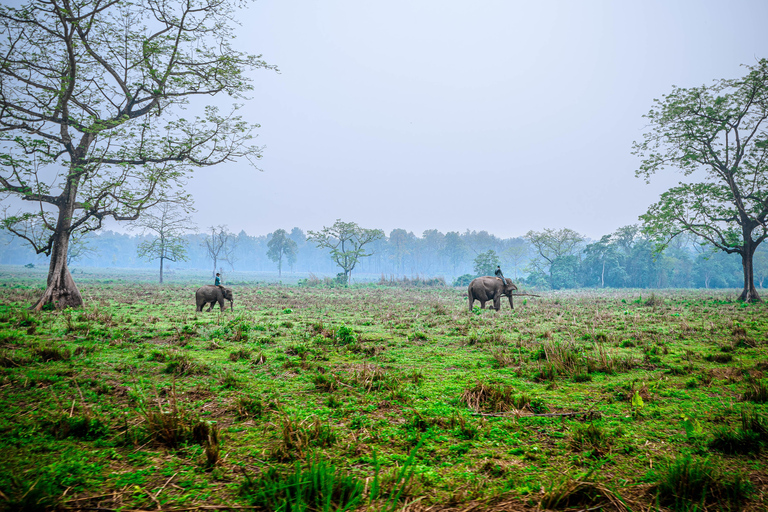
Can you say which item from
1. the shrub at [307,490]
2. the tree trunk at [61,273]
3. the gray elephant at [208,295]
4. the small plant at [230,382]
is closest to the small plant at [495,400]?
the shrub at [307,490]

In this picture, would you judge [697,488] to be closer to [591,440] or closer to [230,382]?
[591,440]

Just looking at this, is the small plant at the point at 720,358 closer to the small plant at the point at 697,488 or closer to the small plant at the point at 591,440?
the small plant at the point at 591,440

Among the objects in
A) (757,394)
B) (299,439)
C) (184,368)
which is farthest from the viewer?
(184,368)

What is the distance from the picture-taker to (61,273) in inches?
574

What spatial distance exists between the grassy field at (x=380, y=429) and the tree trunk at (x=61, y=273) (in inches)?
331

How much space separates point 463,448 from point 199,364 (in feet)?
16.9

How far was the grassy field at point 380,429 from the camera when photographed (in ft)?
7.54

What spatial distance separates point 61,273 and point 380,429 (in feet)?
59.4

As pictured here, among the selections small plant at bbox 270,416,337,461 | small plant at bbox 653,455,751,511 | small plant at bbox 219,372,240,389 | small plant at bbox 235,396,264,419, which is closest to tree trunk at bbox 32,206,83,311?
small plant at bbox 219,372,240,389

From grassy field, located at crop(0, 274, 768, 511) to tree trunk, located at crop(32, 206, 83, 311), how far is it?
8420mm

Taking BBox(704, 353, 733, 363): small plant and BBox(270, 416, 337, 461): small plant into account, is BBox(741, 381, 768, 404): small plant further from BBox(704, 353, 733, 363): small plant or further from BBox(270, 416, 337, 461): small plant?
BBox(270, 416, 337, 461): small plant

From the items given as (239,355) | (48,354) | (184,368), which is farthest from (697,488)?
(48,354)

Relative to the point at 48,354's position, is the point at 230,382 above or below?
below

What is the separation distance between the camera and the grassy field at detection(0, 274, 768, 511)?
230 cm
